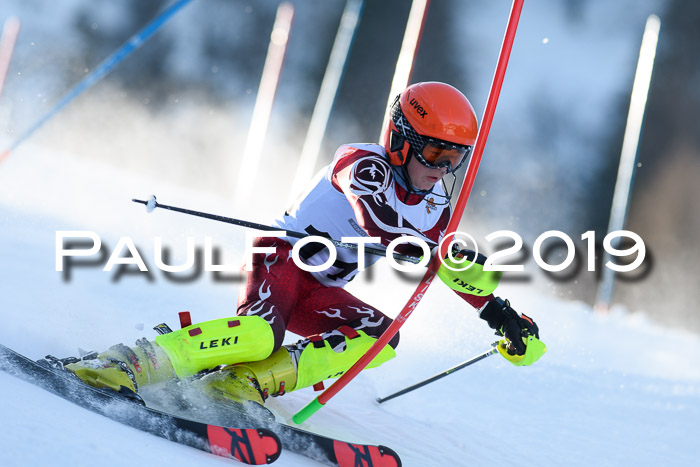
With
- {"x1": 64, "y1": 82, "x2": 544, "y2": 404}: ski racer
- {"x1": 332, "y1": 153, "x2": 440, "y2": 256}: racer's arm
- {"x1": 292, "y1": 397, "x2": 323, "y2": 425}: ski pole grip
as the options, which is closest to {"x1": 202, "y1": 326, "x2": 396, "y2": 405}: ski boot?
{"x1": 64, "y1": 82, "x2": 544, "y2": 404}: ski racer

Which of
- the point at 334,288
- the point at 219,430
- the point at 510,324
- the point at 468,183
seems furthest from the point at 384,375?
the point at 219,430

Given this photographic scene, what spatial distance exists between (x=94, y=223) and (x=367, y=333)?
3.31 meters

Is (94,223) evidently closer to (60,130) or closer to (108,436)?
(108,436)

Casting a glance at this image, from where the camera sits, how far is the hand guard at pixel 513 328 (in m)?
2.41

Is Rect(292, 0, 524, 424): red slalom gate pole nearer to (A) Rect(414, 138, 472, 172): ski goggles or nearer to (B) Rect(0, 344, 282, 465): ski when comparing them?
(A) Rect(414, 138, 472, 172): ski goggles

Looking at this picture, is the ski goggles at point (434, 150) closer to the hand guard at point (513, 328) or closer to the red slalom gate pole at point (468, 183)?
the red slalom gate pole at point (468, 183)

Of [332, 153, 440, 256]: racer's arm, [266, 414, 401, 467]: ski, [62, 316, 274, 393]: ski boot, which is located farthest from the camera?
[332, 153, 440, 256]: racer's arm

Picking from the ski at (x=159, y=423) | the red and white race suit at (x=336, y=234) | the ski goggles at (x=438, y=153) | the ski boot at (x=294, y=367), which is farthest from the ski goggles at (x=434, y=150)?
the ski at (x=159, y=423)

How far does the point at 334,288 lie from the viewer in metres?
2.63

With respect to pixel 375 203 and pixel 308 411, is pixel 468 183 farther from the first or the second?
pixel 308 411

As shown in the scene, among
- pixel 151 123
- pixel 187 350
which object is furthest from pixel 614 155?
pixel 187 350

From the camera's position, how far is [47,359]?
6.78 feet

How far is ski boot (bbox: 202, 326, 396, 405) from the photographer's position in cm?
222

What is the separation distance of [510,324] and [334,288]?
70 centimetres
